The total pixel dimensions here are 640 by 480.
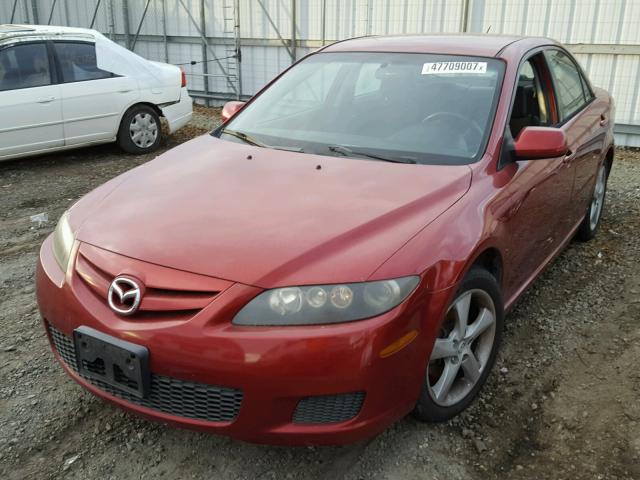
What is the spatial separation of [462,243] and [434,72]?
1305mm

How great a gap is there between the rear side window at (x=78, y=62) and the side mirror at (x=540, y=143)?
5.97 metres

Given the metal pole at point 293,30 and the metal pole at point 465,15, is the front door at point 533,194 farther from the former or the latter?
the metal pole at point 293,30

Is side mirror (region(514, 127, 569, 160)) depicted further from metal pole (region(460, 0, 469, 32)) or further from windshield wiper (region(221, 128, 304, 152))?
metal pole (region(460, 0, 469, 32))

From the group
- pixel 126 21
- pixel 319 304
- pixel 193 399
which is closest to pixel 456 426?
pixel 319 304

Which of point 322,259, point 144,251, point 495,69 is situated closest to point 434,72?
point 495,69

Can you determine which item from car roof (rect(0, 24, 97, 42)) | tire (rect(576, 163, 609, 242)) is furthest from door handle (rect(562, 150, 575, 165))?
car roof (rect(0, 24, 97, 42))

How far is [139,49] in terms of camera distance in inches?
528

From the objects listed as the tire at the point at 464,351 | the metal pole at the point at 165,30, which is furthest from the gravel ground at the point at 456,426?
the metal pole at the point at 165,30

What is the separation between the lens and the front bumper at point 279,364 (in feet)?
6.97

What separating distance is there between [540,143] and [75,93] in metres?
5.98

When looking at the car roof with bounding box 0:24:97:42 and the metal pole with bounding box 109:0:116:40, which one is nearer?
the car roof with bounding box 0:24:97:42

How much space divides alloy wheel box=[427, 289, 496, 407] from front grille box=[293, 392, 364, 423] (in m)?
0.44

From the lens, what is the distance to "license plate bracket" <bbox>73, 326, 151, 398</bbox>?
Result: 87.4 inches

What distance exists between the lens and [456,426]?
2809 millimetres
